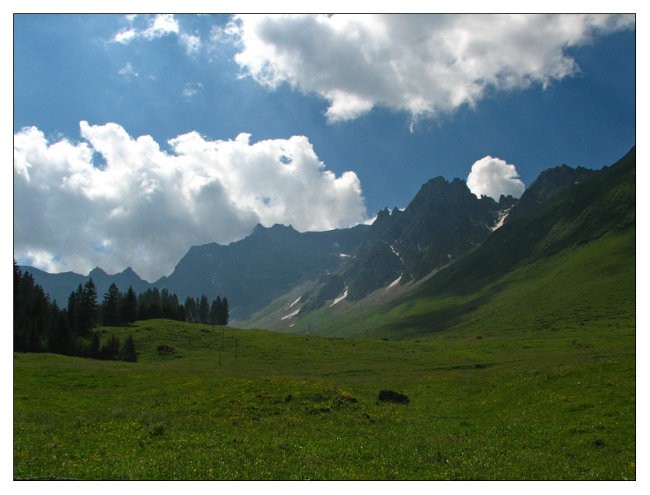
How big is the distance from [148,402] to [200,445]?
23.6 m

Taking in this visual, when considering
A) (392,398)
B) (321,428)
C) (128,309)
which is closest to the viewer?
(321,428)

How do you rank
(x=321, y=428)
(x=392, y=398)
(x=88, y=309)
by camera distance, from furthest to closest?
1. (x=88, y=309)
2. (x=392, y=398)
3. (x=321, y=428)

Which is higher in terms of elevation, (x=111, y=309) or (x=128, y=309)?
(x=111, y=309)

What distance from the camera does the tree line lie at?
100750mm

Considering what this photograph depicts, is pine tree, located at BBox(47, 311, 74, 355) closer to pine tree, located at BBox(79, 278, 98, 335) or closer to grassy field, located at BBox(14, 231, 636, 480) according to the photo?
pine tree, located at BBox(79, 278, 98, 335)

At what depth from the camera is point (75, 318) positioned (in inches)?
4823

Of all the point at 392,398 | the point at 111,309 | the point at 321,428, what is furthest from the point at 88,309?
the point at 321,428

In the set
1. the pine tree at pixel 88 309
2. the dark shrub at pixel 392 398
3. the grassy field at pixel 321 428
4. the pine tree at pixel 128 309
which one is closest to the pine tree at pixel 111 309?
the pine tree at pixel 128 309

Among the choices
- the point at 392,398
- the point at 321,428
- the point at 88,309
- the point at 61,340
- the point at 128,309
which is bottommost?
the point at 392,398

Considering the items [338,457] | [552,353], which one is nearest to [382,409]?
[338,457]

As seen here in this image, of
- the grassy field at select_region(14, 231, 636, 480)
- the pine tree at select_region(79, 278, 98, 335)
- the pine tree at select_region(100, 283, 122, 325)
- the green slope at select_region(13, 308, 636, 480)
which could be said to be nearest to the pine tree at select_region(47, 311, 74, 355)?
the pine tree at select_region(79, 278, 98, 335)

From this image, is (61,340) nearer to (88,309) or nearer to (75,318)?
(75,318)

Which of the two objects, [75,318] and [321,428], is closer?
[321,428]
